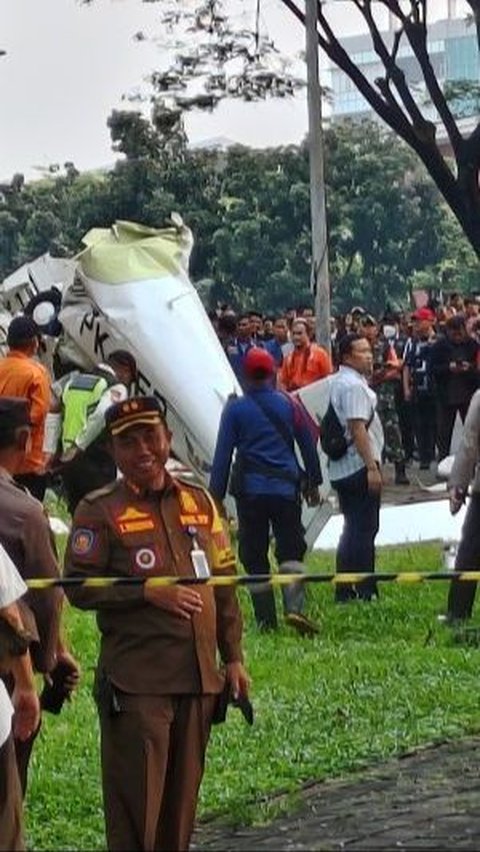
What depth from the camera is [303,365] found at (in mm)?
20219

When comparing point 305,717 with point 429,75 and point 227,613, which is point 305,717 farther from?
point 429,75

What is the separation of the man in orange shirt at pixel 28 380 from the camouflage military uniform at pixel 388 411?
11.1 meters

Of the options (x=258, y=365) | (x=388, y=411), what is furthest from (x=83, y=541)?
(x=388, y=411)

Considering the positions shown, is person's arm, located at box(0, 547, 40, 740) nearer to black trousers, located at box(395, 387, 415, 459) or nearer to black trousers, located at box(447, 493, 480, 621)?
black trousers, located at box(447, 493, 480, 621)

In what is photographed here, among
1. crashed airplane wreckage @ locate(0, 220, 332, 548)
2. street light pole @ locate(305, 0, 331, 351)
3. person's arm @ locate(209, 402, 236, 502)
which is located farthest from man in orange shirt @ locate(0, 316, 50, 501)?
street light pole @ locate(305, 0, 331, 351)

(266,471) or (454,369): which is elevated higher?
(266,471)

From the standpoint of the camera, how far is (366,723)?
10.3m

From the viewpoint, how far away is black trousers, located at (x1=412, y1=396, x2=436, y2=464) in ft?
88.3

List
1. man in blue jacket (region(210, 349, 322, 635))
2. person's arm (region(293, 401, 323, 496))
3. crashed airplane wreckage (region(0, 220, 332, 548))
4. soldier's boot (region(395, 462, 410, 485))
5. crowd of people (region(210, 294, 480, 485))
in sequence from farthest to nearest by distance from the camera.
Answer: soldier's boot (region(395, 462, 410, 485)) < crowd of people (region(210, 294, 480, 485)) < crashed airplane wreckage (region(0, 220, 332, 548)) < person's arm (region(293, 401, 323, 496)) < man in blue jacket (region(210, 349, 322, 635))

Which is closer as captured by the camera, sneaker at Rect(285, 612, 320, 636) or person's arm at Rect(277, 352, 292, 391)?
sneaker at Rect(285, 612, 320, 636)

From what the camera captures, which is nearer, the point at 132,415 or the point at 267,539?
the point at 132,415

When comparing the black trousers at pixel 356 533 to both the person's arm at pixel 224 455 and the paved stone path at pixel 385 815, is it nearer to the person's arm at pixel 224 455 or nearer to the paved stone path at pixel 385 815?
the person's arm at pixel 224 455

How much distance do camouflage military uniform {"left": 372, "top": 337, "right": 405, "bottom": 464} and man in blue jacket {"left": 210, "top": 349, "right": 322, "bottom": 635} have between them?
11.4m

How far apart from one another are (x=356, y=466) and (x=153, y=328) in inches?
171
